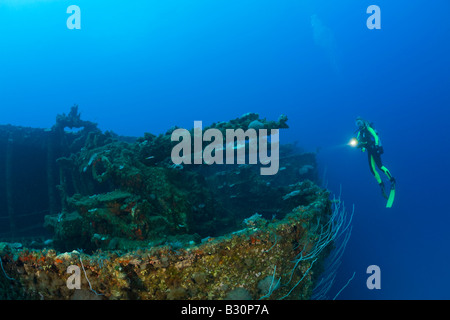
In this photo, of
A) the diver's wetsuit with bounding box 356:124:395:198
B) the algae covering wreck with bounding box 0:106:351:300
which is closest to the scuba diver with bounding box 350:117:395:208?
the diver's wetsuit with bounding box 356:124:395:198

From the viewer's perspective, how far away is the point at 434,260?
17.2 metres

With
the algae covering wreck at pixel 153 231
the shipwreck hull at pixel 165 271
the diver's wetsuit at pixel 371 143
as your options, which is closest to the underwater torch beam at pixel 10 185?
the algae covering wreck at pixel 153 231

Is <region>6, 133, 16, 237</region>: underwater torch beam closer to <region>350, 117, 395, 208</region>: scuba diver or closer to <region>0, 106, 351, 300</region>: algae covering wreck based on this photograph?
<region>0, 106, 351, 300</region>: algae covering wreck

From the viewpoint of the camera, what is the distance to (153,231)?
464 cm

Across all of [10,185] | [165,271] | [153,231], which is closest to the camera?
[165,271]

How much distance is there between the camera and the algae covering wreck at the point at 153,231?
9.91 ft

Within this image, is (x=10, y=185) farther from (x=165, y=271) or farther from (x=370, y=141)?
(x=370, y=141)

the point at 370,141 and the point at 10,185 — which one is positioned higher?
the point at 370,141

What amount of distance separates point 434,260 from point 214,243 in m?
21.7

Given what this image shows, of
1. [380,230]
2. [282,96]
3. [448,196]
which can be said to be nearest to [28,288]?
[380,230]

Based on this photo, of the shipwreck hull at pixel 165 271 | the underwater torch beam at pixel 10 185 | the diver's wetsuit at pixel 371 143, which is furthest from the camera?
the diver's wetsuit at pixel 371 143

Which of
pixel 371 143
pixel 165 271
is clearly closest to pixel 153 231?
pixel 165 271

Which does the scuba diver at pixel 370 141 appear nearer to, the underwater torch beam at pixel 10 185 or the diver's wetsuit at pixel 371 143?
the diver's wetsuit at pixel 371 143
